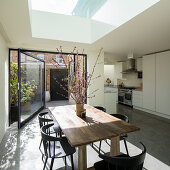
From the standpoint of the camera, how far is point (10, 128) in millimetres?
3463

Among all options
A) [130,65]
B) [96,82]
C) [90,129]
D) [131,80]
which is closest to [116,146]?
[90,129]

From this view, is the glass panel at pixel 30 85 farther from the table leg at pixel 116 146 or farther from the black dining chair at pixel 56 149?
the table leg at pixel 116 146

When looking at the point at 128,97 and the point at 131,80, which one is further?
the point at 131,80

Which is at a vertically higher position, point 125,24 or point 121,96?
point 125,24

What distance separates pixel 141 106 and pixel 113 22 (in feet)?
13.1

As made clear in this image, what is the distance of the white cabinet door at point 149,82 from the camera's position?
4820mm

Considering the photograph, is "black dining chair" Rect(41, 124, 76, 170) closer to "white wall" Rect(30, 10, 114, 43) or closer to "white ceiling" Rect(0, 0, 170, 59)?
"white ceiling" Rect(0, 0, 170, 59)

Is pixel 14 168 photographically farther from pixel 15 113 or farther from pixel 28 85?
pixel 28 85

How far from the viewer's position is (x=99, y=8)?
9.54ft

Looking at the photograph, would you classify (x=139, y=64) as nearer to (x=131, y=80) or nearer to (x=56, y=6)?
(x=131, y=80)

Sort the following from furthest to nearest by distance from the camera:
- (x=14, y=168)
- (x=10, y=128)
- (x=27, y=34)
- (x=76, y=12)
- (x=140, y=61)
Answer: (x=140, y=61)
(x=10, y=128)
(x=76, y=12)
(x=27, y=34)
(x=14, y=168)

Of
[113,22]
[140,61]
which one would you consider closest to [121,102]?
[140,61]

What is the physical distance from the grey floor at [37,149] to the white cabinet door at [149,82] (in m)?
1.34

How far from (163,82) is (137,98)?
1404 mm
